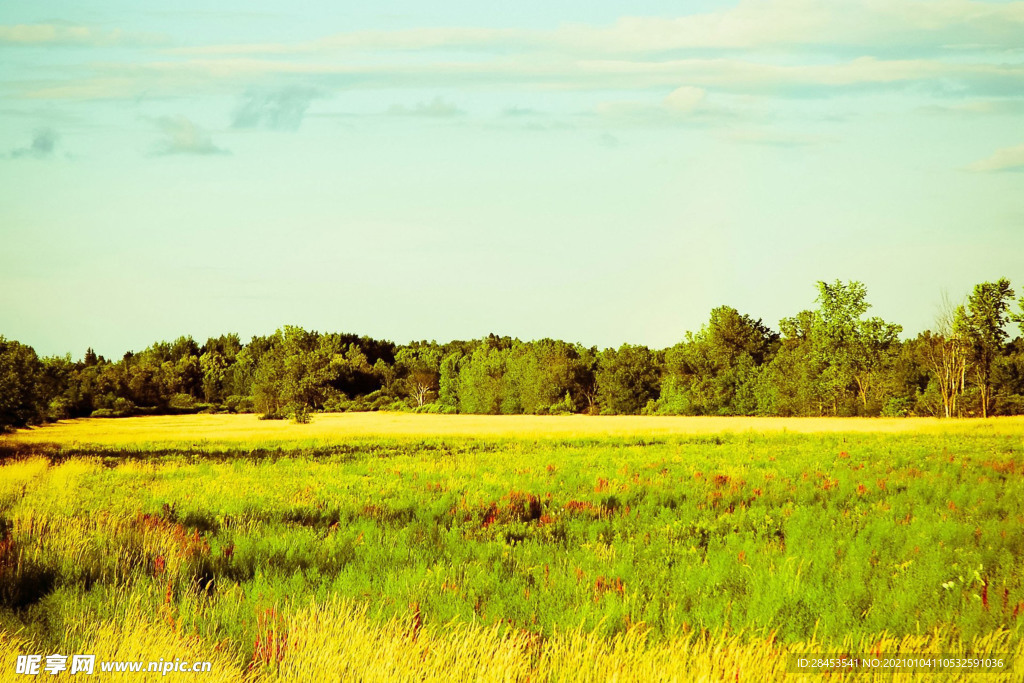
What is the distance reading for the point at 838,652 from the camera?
24.2 ft

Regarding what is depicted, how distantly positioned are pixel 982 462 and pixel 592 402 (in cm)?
7530

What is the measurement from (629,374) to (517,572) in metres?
86.1

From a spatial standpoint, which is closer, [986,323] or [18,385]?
[18,385]

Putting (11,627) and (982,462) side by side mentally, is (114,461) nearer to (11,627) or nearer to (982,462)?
(11,627)

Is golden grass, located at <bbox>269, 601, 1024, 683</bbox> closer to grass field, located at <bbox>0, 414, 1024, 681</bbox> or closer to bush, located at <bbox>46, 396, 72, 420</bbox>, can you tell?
grass field, located at <bbox>0, 414, 1024, 681</bbox>

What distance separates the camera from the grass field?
6.84 m

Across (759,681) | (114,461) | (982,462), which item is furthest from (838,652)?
(114,461)

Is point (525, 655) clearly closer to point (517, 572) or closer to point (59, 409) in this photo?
point (517, 572)

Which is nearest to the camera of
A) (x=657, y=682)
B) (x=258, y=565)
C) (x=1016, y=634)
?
(x=657, y=682)

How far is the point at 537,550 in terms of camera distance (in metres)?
11.3

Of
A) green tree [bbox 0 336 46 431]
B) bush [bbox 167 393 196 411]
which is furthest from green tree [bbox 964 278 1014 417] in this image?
bush [bbox 167 393 196 411]

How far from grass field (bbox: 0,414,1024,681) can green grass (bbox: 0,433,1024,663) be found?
0.05 meters

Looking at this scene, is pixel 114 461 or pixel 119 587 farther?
pixel 114 461

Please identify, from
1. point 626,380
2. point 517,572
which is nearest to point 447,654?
point 517,572
